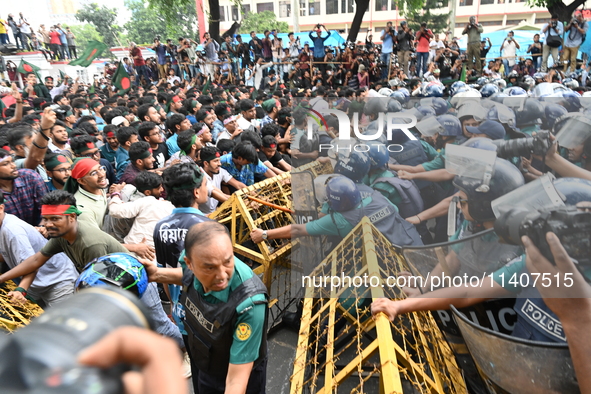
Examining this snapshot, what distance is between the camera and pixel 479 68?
13.8 m

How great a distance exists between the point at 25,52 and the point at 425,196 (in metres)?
25.2

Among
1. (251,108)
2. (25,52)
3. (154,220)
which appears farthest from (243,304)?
(25,52)

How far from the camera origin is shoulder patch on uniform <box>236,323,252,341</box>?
1.66 m

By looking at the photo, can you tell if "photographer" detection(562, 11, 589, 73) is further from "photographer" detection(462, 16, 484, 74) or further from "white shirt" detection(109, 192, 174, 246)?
"white shirt" detection(109, 192, 174, 246)

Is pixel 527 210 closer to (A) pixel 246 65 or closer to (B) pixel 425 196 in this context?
(B) pixel 425 196

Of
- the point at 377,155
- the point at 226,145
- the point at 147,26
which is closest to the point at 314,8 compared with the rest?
the point at 147,26

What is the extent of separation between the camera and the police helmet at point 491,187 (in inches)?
57.0

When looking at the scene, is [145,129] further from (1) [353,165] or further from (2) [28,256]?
(1) [353,165]

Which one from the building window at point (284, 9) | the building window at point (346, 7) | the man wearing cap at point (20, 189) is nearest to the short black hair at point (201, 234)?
the man wearing cap at point (20, 189)

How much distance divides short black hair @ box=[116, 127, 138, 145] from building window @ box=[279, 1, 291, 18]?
46973 mm

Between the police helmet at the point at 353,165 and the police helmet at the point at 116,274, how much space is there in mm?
1105

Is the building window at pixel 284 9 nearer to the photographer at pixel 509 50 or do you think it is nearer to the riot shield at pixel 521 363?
the photographer at pixel 509 50

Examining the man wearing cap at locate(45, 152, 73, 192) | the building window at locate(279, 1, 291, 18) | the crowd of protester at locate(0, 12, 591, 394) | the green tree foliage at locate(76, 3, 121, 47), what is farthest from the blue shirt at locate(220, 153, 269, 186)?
the green tree foliage at locate(76, 3, 121, 47)

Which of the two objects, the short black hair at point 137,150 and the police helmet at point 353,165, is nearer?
the police helmet at point 353,165
